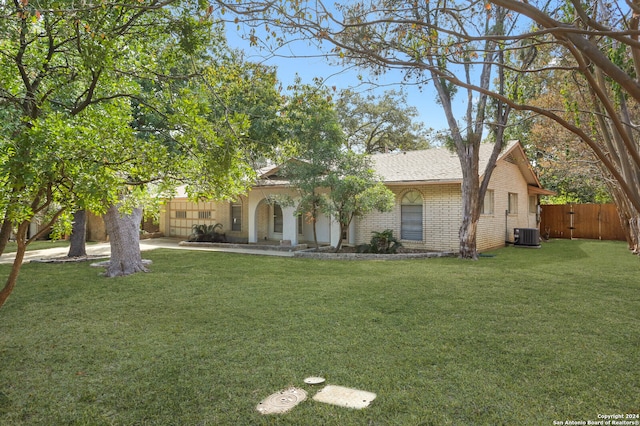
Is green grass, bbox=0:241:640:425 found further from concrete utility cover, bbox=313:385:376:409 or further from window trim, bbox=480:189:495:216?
window trim, bbox=480:189:495:216

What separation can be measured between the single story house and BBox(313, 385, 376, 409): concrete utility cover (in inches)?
400

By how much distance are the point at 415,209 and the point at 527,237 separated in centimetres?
589

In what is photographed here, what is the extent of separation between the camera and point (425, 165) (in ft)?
49.4

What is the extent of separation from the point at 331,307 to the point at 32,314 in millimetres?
4659

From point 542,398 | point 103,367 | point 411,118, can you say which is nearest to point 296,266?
point 103,367

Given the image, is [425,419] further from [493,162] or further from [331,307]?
[493,162]

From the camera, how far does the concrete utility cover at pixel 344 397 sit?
301cm

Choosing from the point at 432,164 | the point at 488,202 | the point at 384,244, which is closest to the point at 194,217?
the point at 384,244

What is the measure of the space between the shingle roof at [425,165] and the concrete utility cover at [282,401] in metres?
10.3

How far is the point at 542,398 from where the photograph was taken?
306 cm

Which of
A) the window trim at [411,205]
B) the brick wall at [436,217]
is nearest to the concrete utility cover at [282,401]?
the brick wall at [436,217]

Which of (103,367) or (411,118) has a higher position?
(411,118)

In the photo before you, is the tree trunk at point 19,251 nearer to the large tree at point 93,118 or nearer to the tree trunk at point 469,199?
the large tree at point 93,118

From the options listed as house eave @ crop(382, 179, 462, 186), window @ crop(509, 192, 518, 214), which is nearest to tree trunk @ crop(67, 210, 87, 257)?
house eave @ crop(382, 179, 462, 186)
